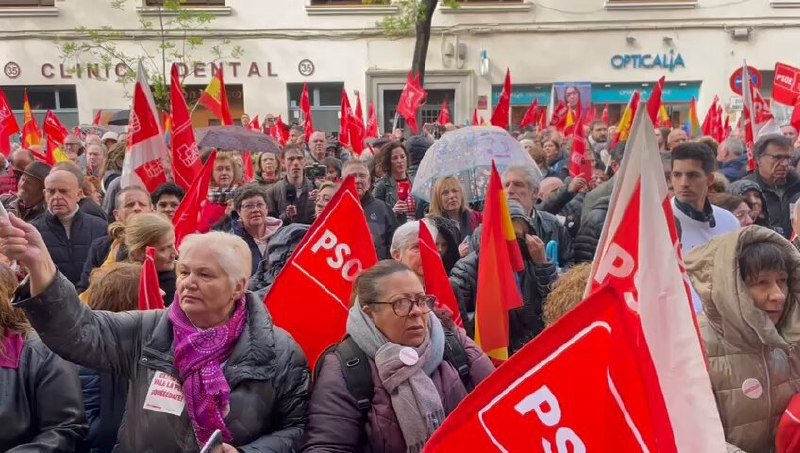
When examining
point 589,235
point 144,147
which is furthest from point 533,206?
point 144,147

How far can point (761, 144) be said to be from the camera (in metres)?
6.25

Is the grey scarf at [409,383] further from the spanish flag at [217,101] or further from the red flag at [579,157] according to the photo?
the spanish flag at [217,101]

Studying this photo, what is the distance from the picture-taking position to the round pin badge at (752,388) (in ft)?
8.01

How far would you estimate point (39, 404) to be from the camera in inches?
103

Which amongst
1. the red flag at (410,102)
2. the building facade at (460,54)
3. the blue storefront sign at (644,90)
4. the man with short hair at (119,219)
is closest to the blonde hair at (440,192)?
the man with short hair at (119,219)

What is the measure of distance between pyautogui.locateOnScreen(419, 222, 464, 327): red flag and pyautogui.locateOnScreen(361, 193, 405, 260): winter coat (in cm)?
235

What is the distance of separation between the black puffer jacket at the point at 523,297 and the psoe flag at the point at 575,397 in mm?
1929

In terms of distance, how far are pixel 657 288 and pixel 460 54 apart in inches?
798

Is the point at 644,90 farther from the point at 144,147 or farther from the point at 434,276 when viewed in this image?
the point at 434,276

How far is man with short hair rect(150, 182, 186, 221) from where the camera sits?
5539 millimetres

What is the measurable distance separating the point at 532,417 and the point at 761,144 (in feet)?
16.4

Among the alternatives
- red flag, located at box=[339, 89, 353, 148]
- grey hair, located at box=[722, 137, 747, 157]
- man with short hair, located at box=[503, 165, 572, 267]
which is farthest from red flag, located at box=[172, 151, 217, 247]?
red flag, located at box=[339, 89, 353, 148]

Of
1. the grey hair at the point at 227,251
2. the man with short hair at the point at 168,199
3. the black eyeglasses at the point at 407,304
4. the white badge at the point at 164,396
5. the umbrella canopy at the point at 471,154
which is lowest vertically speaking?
the white badge at the point at 164,396

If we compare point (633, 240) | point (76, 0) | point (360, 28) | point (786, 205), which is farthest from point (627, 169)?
point (76, 0)
